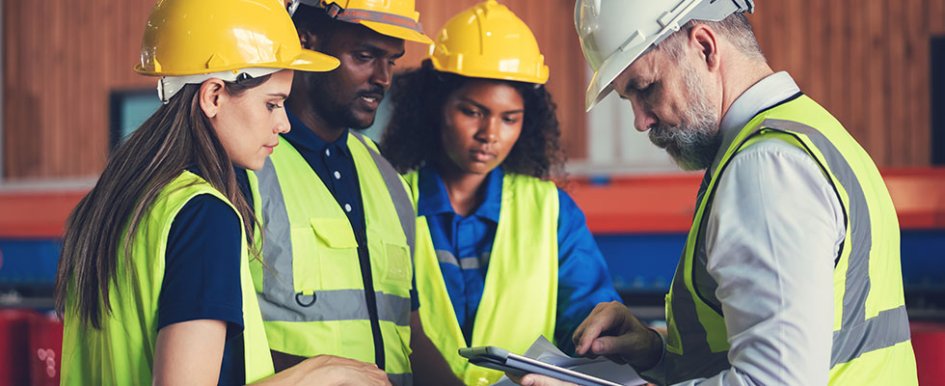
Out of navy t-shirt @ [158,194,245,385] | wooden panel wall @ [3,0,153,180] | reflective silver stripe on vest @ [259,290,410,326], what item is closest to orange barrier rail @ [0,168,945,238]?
reflective silver stripe on vest @ [259,290,410,326]

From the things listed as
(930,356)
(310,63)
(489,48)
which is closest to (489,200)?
(489,48)

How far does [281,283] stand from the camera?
2.30m

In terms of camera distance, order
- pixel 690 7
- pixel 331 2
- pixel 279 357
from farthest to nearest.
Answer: pixel 331 2 < pixel 279 357 < pixel 690 7

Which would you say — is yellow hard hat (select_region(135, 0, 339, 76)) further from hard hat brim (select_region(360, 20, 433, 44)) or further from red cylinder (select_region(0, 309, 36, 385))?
red cylinder (select_region(0, 309, 36, 385))

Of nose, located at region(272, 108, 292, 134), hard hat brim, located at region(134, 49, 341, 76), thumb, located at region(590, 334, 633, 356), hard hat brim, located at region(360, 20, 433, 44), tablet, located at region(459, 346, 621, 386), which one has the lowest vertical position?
thumb, located at region(590, 334, 633, 356)

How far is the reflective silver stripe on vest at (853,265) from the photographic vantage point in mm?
1712

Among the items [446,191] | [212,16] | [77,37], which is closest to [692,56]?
[212,16]

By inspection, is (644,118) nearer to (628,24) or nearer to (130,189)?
(628,24)

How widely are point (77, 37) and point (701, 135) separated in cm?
922

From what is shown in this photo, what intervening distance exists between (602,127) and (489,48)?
455 centimetres

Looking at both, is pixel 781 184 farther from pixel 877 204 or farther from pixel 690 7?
pixel 690 7

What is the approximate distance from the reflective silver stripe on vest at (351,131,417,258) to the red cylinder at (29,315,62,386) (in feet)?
6.56

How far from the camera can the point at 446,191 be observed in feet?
10.3

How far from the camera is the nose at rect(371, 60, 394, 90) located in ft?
8.87
